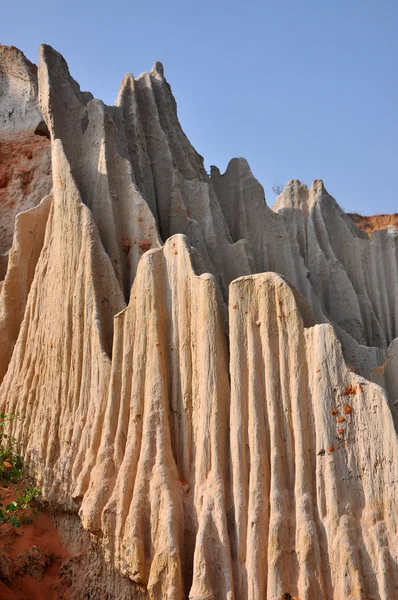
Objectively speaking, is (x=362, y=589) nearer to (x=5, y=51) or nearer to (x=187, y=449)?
(x=187, y=449)

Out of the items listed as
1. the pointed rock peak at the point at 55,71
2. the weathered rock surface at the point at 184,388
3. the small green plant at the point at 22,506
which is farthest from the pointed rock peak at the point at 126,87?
the small green plant at the point at 22,506

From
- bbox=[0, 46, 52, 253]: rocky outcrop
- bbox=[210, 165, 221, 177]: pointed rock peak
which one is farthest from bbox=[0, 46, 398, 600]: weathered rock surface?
bbox=[0, 46, 52, 253]: rocky outcrop

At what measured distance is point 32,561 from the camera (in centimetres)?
1057

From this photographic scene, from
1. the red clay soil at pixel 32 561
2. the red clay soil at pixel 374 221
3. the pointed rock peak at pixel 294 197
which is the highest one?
the red clay soil at pixel 374 221

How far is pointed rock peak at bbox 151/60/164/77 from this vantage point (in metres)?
17.2

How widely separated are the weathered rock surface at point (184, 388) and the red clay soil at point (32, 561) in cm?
49

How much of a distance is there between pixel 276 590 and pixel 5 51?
15365 millimetres

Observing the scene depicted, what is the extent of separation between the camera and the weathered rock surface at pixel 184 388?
878 centimetres

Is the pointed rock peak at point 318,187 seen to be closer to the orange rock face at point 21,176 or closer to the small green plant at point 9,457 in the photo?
the orange rock face at point 21,176

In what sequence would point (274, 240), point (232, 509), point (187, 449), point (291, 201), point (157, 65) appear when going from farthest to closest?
1. point (291, 201)
2. point (157, 65)
3. point (274, 240)
4. point (187, 449)
5. point (232, 509)

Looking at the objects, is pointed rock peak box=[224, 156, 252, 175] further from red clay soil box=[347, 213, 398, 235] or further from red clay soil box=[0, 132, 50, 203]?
red clay soil box=[347, 213, 398, 235]

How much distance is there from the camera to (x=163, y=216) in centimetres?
1395

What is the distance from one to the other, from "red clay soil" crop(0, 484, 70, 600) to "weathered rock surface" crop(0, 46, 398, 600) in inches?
19.2

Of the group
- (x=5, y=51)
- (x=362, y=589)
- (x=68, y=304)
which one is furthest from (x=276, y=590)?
(x=5, y=51)
